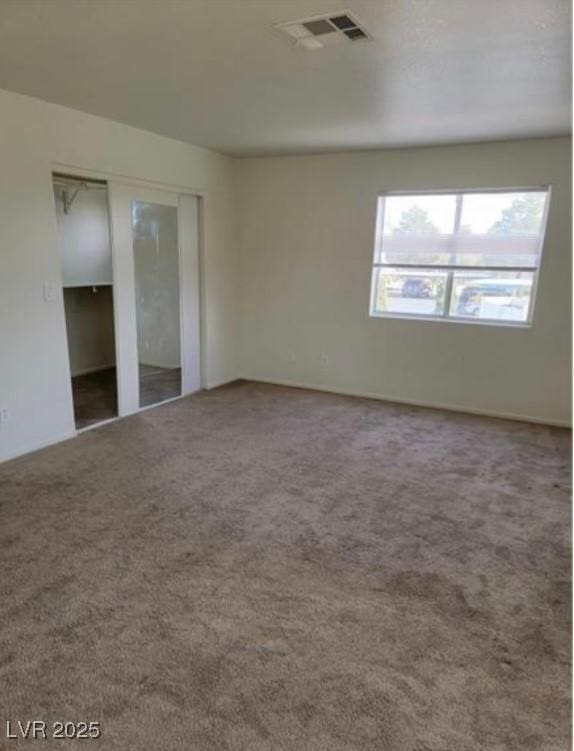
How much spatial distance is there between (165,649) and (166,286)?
3612 millimetres

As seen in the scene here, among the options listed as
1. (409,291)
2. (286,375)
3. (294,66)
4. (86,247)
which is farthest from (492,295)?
(86,247)

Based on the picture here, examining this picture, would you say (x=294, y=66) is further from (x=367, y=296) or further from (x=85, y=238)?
(x=367, y=296)

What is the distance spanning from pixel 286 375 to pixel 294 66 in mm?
3559

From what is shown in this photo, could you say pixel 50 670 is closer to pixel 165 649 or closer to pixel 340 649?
pixel 165 649

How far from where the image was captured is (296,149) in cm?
482

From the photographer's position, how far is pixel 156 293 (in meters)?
4.75

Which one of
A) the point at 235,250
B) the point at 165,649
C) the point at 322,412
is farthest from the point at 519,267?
the point at 165,649

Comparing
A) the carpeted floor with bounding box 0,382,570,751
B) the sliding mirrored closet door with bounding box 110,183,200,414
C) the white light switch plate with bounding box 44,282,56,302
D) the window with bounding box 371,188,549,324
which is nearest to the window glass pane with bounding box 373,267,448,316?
the window with bounding box 371,188,549,324

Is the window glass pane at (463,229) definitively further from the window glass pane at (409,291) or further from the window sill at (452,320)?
the window sill at (452,320)

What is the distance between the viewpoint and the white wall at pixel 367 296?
4332 millimetres

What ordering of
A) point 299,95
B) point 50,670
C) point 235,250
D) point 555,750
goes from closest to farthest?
1. point 555,750
2. point 50,670
3. point 299,95
4. point 235,250

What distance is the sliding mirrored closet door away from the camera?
171 inches

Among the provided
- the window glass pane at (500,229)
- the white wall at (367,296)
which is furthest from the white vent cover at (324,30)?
the window glass pane at (500,229)

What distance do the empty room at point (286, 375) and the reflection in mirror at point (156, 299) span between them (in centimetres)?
3
